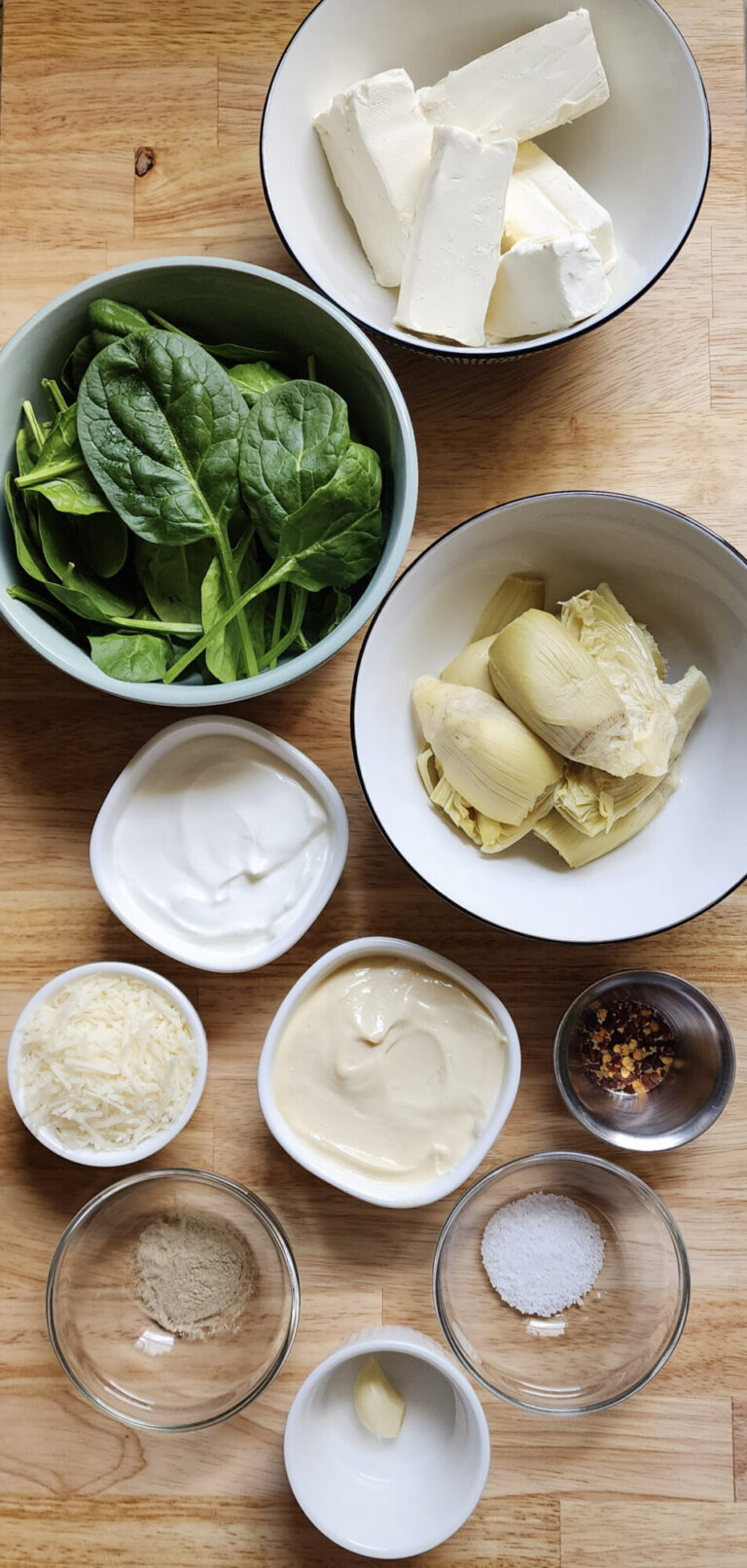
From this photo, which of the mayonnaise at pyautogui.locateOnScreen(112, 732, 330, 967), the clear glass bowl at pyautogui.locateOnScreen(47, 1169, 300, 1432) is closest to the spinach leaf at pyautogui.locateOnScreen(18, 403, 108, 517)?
the mayonnaise at pyautogui.locateOnScreen(112, 732, 330, 967)

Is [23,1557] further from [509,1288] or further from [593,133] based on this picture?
[593,133]

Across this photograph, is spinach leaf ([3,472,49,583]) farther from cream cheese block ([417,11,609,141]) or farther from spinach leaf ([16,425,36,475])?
cream cheese block ([417,11,609,141])

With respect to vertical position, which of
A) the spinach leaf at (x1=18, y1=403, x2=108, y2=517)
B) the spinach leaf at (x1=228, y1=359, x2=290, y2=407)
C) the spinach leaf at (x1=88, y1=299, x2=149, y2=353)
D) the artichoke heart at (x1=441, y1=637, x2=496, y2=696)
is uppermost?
the spinach leaf at (x1=88, y1=299, x2=149, y2=353)

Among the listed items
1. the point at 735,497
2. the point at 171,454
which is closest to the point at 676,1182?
the point at 735,497

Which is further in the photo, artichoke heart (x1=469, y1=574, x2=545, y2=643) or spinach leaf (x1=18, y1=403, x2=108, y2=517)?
artichoke heart (x1=469, y1=574, x2=545, y2=643)

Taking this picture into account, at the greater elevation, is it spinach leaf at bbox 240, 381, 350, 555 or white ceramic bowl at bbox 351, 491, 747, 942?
spinach leaf at bbox 240, 381, 350, 555

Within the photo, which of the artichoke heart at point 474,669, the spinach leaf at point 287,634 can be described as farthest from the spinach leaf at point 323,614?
the artichoke heart at point 474,669

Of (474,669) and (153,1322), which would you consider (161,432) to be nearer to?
(474,669)
